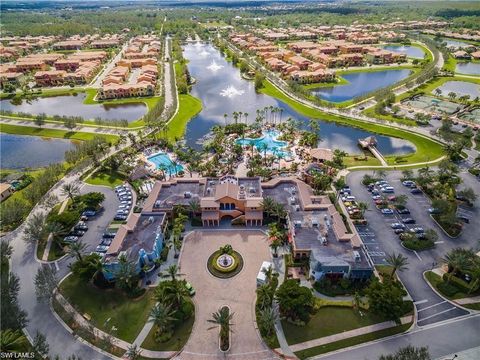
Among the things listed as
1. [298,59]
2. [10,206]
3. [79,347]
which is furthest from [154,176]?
[298,59]

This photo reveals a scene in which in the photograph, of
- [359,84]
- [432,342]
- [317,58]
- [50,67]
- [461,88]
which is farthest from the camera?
[317,58]

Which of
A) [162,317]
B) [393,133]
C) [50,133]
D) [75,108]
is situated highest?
[162,317]

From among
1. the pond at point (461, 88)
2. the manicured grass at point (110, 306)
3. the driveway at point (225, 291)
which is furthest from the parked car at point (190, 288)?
the pond at point (461, 88)

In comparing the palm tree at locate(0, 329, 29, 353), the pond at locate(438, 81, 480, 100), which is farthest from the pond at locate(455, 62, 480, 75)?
the palm tree at locate(0, 329, 29, 353)

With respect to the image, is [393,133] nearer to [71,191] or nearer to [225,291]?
[225,291]

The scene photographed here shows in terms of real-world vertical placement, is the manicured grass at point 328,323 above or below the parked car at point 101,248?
below

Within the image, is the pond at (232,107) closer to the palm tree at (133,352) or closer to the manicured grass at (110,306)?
the manicured grass at (110,306)

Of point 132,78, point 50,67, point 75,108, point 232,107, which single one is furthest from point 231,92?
point 50,67
